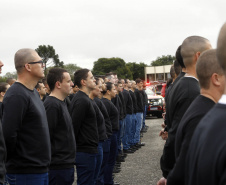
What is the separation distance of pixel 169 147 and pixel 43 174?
1.33m

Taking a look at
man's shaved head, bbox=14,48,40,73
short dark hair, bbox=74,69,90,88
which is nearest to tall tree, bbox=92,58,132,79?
short dark hair, bbox=74,69,90,88

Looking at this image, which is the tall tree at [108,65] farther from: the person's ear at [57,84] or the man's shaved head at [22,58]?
the man's shaved head at [22,58]

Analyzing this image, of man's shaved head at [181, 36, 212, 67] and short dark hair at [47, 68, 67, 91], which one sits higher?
man's shaved head at [181, 36, 212, 67]

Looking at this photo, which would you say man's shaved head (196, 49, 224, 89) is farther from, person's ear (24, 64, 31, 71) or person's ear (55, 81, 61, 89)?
person's ear (55, 81, 61, 89)

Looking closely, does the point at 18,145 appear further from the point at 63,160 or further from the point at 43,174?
the point at 63,160

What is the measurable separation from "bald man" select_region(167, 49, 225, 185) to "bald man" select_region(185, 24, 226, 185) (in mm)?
752

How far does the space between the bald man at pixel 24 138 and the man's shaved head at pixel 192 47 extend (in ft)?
5.39

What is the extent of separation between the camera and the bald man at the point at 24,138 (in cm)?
372

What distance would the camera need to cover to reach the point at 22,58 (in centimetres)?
414

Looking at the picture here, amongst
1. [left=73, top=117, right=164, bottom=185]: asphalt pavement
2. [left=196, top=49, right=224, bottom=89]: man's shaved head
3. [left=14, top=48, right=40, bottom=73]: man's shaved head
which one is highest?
[left=14, top=48, right=40, bottom=73]: man's shaved head

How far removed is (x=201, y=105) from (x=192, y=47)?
1.46 meters

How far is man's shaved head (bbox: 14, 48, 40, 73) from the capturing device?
4.12 metres

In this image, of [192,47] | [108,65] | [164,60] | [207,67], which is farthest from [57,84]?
[164,60]

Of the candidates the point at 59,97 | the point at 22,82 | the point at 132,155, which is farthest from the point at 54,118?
the point at 132,155
